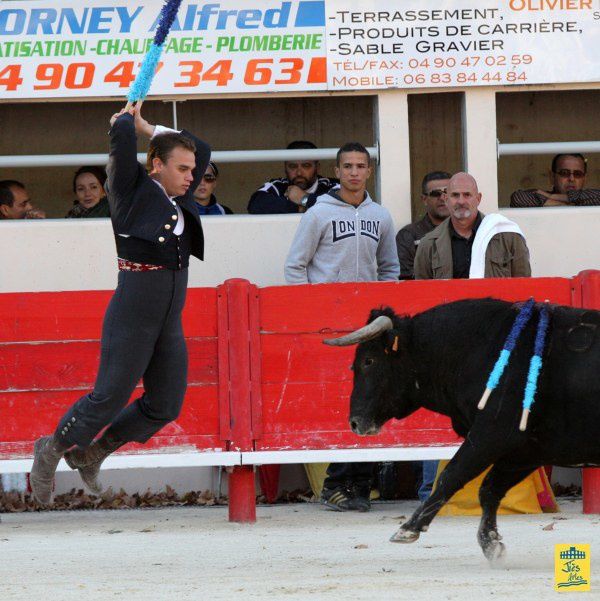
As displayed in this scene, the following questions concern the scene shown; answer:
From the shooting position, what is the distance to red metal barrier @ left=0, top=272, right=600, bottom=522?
8.15 metres

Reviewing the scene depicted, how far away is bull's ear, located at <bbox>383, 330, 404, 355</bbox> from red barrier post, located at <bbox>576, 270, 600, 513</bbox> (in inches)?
88.3

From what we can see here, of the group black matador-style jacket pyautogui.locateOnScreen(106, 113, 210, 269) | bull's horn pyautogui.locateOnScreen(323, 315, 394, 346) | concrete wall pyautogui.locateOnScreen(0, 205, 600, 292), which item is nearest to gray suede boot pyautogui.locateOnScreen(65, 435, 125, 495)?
black matador-style jacket pyautogui.locateOnScreen(106, 113, 210, 269)

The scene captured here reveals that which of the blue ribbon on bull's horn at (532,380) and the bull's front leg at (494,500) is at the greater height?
the blue ribbon on bull's horn at (532,380)

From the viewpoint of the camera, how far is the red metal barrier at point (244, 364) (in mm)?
8148

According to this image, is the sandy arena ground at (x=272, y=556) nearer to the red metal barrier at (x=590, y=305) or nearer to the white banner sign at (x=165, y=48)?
the red metal barrier at (x=590, y=305)

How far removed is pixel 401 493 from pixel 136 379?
3643 mm

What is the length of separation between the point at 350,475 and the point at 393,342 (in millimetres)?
2425

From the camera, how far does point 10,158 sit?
965 cm

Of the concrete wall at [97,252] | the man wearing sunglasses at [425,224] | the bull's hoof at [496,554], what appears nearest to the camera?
the bull's hoof at [496,554]

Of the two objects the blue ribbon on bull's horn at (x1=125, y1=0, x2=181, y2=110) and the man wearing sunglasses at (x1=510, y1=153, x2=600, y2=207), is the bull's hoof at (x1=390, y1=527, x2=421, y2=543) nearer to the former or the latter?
the blue ribbon on bull's horn at (x1=125, y1=0, x2=181, y2=110)

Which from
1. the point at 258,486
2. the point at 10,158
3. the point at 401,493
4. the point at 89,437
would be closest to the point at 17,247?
the point at 10,158

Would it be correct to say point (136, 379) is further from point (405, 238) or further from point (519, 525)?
point (405, 238)

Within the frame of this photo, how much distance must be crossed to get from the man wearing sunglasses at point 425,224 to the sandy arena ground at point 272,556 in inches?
61.2

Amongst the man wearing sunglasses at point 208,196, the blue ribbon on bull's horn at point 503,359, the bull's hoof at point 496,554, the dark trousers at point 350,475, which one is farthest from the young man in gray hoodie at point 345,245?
the blue ribbon on bull's horn at point 503,359
